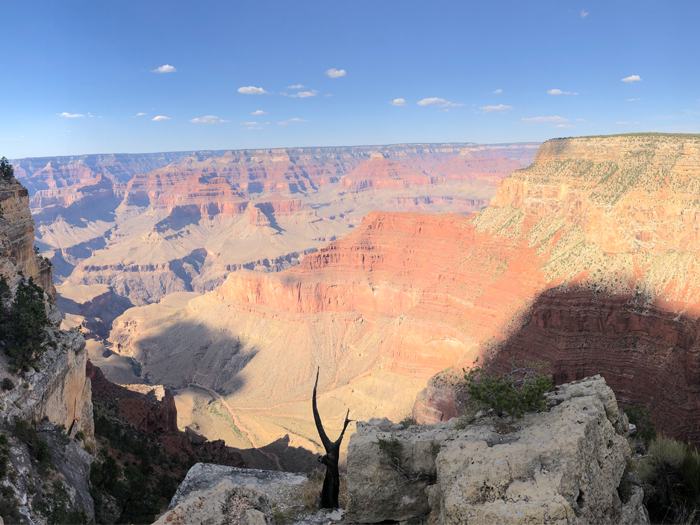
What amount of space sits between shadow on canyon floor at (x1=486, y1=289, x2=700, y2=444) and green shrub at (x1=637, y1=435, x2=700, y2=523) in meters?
16.8

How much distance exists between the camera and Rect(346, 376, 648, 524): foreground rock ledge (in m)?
7.99

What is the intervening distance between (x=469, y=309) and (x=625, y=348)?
21.0m

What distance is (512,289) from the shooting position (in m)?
52.8

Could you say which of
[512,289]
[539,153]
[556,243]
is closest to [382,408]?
[512,289]

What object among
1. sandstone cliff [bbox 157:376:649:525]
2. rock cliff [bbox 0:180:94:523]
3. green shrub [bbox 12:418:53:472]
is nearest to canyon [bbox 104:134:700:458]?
sandstone cliff [bbox 157:376:649:525]

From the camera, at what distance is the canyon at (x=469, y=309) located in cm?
3725

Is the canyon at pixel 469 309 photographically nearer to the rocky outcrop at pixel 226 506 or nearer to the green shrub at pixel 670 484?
the green shrub at pixel 670 484

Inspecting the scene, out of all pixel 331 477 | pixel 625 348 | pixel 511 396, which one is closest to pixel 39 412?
pixel 331 477

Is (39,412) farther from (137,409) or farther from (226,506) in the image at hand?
(137,409)

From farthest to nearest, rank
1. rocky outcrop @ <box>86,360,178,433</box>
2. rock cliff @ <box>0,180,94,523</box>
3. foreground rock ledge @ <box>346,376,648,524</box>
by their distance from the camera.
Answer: rocky outcrop @ <box>86,360,178,433</box> → rock cliff @ <box>0,180,94,523</box> → foreground rock ledge @ <box>346,376,648,524</box>

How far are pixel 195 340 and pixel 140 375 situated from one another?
1127cm

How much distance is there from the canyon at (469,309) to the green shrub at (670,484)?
22008mm

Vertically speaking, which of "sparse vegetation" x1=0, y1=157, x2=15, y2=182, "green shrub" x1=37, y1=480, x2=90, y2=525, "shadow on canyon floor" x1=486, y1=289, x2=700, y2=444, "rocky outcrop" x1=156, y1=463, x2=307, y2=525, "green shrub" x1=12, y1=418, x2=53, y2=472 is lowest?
"shadow on canyon floor" x1=486, y1=289, x2=700, y2=444

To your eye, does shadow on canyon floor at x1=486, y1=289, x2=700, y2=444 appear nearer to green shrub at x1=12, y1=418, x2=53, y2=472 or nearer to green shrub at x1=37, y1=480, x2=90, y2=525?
green shrub at x1=37, y1=480, x2=90, y2=525
